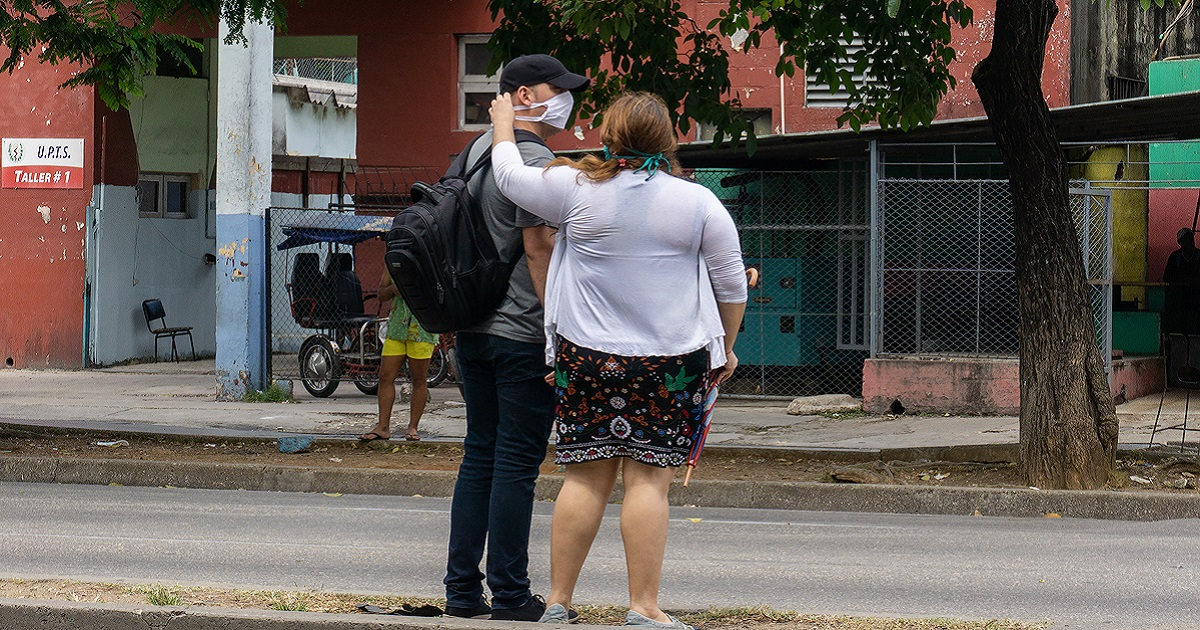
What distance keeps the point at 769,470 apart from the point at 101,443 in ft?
17.7

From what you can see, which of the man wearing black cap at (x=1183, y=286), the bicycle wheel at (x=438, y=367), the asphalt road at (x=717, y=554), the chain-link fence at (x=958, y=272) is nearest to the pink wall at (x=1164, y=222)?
the man wearing black cap at (x=1183, y=286)

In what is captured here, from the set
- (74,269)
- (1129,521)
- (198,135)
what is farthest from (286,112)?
(1129,521)

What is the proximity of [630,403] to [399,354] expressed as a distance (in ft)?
23.4

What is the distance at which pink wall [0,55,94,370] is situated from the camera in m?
21.0

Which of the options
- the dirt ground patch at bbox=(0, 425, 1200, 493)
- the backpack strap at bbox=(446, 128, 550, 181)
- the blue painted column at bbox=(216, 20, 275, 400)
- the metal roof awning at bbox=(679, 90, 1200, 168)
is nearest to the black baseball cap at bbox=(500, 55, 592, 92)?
the backpack strap at bbox=(446, 128, 550, 181)

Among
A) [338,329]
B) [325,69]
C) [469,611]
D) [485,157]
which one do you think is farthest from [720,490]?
[325,69]

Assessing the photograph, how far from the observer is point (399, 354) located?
11539 millimetres

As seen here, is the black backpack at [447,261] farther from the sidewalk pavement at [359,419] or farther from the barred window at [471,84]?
the barred window at [471,84]

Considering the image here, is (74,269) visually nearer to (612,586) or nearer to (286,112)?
(286,112)

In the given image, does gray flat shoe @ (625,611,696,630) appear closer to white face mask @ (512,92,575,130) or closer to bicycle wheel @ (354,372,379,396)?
white face mask @ (512,92,575,130)

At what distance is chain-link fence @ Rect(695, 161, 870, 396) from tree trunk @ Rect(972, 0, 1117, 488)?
7.09m

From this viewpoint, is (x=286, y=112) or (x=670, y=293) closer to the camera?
(x=670, y=293)

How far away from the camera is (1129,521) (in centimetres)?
919

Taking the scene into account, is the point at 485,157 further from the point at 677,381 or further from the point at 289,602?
the point at 289,602
